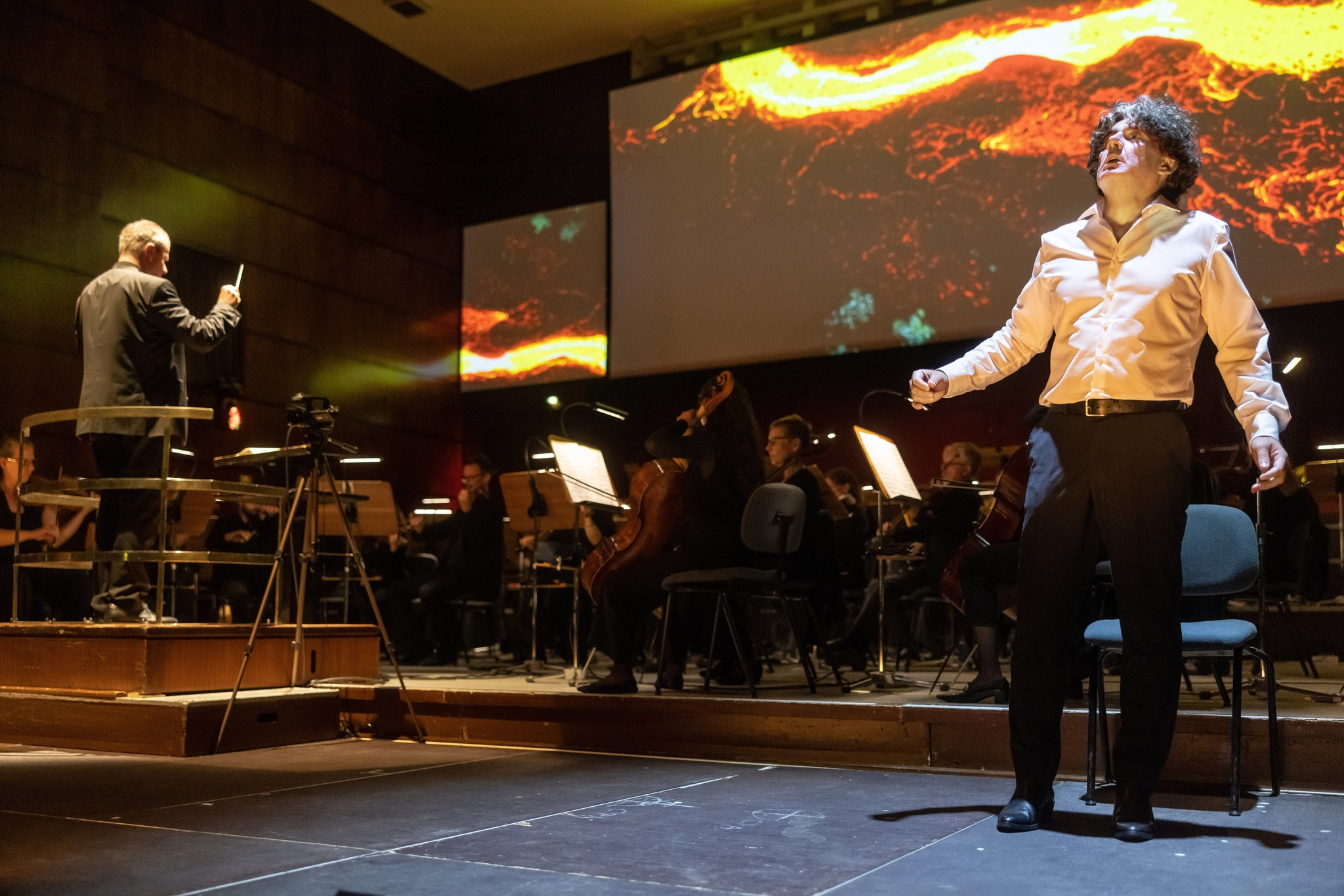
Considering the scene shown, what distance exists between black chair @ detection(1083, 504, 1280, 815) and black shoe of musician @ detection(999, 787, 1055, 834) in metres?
0.28

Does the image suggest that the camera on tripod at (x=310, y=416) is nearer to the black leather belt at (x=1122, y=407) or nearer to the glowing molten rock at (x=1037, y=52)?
the black leather belt at (x=1122, y=407)

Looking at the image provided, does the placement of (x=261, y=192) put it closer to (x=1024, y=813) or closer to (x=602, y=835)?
(x=602, y=835)

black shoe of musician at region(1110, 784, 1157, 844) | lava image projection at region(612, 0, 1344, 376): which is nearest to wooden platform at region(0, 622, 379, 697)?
black shoe of musician at region(1110, 784, 1157, 844)

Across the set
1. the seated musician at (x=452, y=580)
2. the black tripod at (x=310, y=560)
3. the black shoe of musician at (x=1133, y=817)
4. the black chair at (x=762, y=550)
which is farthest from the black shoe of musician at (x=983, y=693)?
the seated musician at (x=452, y=580)

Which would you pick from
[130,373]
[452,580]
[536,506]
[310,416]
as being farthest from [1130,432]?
[452,580]

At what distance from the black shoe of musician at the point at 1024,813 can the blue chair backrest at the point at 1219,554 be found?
65 centimetres

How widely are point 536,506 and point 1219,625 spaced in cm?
350

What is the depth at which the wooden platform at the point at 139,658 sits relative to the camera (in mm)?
3883

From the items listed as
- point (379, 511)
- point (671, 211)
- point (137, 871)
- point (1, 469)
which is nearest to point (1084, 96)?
point (671, 211)

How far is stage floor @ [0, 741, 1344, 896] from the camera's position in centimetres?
206

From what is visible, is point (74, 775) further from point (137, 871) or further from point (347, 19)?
point (347, 19)

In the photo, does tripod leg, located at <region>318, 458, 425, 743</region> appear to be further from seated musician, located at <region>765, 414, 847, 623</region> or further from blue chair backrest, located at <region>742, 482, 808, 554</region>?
seated musician, located at <region>765, 414, 847, 623</region>

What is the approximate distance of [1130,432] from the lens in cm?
242

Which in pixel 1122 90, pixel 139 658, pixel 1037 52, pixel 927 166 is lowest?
pixel 139 658
